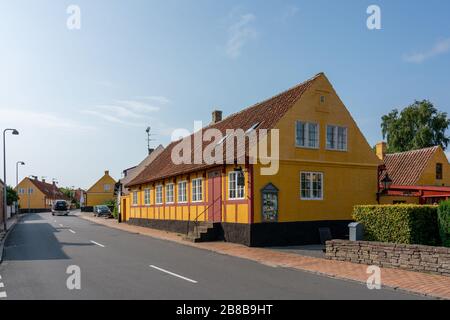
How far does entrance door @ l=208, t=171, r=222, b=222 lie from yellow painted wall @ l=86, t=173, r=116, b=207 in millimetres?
68635

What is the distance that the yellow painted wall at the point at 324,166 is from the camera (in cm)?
1994

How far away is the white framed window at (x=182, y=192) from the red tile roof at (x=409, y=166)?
1541 cm

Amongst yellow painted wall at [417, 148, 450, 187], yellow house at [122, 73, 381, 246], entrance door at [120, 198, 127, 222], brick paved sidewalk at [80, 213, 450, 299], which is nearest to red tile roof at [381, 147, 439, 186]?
yellow painted wall at [417, 148, 450, 187]

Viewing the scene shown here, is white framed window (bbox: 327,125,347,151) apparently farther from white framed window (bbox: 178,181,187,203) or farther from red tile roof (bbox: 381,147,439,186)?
red tile roof (bbox: 381,147,439,186)

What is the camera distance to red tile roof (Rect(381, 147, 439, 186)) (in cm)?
3125

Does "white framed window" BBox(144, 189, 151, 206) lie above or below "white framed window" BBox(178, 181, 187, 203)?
below

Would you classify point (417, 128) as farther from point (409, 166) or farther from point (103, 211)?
point (103, 211)

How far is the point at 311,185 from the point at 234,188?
11.8 feet

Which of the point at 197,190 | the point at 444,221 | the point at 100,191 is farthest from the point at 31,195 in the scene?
the point at 444,221

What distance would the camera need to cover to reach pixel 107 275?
37.2ft

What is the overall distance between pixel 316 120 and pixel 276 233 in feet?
18.7

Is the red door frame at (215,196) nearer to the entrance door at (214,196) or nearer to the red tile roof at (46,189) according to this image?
the entrance door at (214,196)

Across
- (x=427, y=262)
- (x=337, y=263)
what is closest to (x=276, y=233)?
(x=337, y=263)
